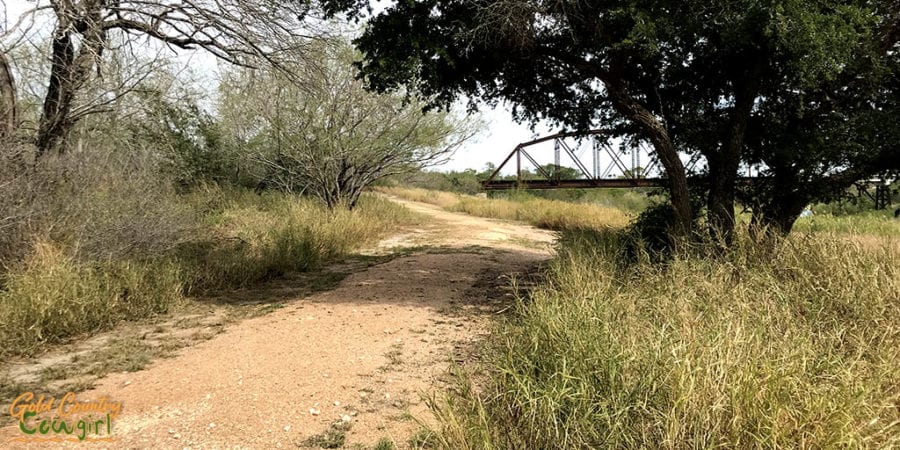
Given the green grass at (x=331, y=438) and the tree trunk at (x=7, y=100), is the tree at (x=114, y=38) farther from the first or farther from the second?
the green grass at (x=331, y=438)

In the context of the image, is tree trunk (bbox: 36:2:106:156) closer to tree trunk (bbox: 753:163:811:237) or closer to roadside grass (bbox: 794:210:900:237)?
tree trunk (bbox: 753:163:811:237)

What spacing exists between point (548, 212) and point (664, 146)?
37.3 ft

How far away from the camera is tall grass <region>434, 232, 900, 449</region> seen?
2.02m

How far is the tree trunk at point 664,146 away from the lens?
604cm

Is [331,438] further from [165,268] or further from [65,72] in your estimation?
[65,72]

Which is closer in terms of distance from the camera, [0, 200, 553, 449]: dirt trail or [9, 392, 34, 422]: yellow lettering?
[0, 200, 553, 449]: dirt trail

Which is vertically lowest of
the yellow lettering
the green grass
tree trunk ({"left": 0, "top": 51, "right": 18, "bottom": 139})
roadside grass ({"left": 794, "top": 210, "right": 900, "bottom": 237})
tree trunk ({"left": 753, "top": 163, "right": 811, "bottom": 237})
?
the green grass

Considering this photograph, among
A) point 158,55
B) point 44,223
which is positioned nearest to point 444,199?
point 158,55

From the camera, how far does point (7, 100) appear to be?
579 centimetres

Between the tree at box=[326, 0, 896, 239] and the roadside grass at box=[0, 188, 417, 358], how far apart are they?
11.1 ft

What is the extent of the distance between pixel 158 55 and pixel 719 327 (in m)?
8.22

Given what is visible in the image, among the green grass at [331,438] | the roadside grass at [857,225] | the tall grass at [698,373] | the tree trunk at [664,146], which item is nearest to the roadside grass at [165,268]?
the green grass at [331,438]

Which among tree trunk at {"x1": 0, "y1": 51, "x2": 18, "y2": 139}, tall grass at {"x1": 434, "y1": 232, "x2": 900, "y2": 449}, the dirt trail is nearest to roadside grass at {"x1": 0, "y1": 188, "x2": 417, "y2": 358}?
the dirt trail

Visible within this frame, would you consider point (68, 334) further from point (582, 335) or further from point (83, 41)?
point (582, 335)
